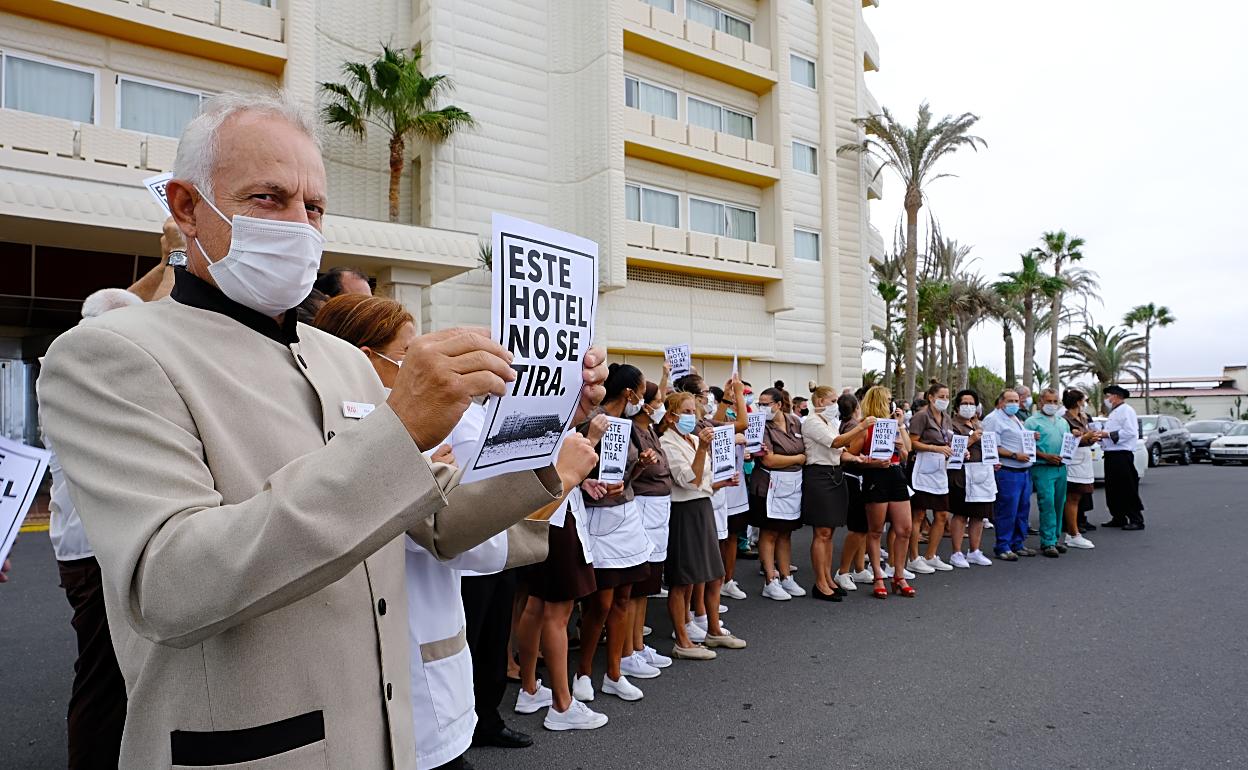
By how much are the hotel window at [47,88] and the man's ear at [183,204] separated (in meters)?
14.5

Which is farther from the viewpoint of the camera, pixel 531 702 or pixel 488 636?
pixel 531 702

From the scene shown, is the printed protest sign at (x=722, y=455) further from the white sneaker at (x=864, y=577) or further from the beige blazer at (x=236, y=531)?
the beige blazer at (x=236, y=531)

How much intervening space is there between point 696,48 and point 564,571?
18.7 metres

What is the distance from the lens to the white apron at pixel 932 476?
9398 mm

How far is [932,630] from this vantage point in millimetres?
6754

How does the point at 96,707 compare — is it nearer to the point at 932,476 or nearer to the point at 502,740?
the point at 502,740

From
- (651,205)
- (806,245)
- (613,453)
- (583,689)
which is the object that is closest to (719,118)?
(651,205)

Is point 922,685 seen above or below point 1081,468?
below

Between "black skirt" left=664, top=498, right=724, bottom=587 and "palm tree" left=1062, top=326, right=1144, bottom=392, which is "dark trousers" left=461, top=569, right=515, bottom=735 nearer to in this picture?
"black skirt" left=664, top=498, right=724, bottom=587

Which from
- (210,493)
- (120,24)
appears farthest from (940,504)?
(120,24)

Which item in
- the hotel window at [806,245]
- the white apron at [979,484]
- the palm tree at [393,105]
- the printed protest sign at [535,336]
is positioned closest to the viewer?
the printed protest sign at [535,336]

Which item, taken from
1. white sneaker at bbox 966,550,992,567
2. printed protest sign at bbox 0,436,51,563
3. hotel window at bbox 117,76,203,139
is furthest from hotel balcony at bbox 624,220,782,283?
printed protest sign at bbox 0,436,51,563

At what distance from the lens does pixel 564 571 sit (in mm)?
4844

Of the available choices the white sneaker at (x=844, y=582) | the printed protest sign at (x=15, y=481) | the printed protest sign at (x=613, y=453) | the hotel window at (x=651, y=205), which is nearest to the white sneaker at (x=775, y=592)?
the white sneaker at (x=844, y=582)
